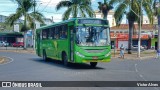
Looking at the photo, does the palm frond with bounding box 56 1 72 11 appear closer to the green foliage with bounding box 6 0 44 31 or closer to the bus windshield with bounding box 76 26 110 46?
the green foliage with bounding box 6 0 44 31

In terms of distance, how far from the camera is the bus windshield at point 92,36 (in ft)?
75.2

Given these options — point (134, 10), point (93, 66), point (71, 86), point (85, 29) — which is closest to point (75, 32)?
point (85, 29)

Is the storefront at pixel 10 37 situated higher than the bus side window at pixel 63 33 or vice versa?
the bus side window at pixel 63 33

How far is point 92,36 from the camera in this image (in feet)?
75.7

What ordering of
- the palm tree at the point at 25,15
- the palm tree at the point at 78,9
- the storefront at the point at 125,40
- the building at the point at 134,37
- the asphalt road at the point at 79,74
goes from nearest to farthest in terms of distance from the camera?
the asphalt road at the point at 79,74 → the palm tree at the point at 78,9 → the palm tree at the point at 25,15 → the building at the point at 134,37 → the storefront at the point at 125,40

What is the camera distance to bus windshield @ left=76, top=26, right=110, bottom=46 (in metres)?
22.9

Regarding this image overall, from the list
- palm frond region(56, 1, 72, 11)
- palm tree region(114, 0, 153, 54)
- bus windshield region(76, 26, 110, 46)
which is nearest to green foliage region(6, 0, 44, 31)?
palm frond region(56, 1, 72, 11)

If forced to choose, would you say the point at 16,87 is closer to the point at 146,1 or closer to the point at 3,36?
the point at 146,1

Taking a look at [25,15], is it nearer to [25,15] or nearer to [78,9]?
[25,15]

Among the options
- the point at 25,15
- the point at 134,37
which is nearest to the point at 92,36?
the point at 25,15

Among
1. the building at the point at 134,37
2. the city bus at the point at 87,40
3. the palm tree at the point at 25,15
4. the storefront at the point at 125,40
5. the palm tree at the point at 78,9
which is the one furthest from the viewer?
the storefront at the point at 125,40

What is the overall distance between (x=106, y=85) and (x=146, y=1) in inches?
1530

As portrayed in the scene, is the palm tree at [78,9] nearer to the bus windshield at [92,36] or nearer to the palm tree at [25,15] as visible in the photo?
the palm tree at [25,15]

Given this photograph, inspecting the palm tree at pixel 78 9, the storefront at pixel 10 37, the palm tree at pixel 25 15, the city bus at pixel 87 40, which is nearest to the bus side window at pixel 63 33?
the city bus at pixel 87 40
